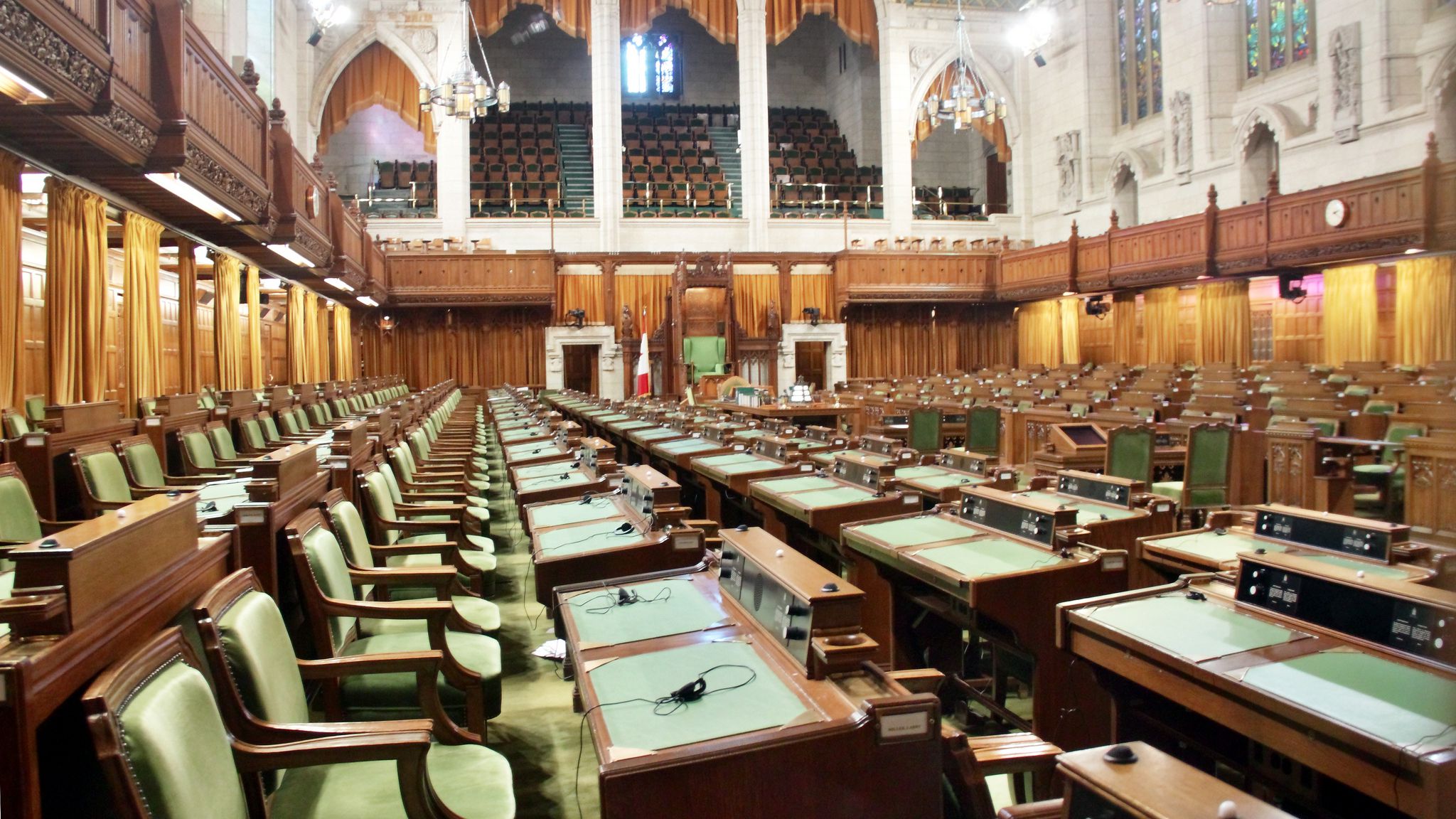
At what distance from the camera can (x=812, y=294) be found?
1867cm

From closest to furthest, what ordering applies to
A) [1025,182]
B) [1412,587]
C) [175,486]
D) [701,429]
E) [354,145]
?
[1412,587], [175,486], [701,429], [1025,182], [354,145]

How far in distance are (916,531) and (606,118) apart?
1771 centimetres

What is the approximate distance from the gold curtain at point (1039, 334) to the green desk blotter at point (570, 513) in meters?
15.8

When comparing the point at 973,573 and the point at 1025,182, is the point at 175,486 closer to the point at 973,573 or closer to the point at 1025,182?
the point at 973,573

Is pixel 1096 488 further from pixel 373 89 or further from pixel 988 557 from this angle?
pixel 373 89

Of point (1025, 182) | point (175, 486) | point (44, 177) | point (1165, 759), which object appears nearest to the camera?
point (1165, 759)

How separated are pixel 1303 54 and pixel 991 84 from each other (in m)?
7.99

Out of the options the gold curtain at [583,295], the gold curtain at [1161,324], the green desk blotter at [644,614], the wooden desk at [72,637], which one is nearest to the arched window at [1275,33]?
the gold curtain at [1161,324]

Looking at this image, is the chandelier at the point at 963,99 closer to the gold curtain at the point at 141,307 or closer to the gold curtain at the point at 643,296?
the gold curtain at the point at 643,296

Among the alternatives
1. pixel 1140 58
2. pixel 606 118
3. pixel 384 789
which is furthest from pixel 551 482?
pixel 1140 58

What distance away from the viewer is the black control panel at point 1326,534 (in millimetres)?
2648

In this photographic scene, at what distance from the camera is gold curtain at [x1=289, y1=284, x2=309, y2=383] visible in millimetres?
13284

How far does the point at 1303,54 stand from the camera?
14180 millimetres

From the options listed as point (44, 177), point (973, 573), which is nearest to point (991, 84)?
point (44, 177)
